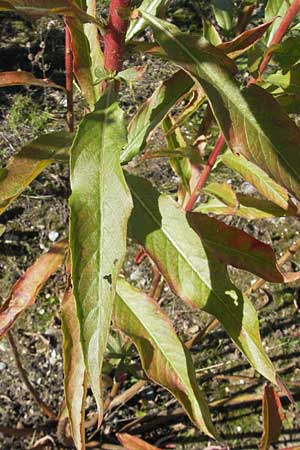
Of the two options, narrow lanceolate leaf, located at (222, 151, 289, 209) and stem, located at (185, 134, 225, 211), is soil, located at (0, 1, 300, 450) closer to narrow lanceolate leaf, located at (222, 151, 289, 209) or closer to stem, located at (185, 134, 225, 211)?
stem, located at (185, 134, 225, 211)

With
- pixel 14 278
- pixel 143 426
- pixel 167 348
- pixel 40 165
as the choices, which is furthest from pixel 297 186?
pixel 14 278

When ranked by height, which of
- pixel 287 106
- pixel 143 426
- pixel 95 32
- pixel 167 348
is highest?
pixel 95 32

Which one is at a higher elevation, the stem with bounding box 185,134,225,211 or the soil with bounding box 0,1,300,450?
the stem with bounding box 185,134,225,211

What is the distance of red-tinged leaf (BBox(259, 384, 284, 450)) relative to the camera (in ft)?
4.28

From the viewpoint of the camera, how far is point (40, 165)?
2.99 ft

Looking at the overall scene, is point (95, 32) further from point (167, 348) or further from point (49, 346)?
point (49, 346)

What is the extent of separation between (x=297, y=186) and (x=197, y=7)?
2738 millimetres

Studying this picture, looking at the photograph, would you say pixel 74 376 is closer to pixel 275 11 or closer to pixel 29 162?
pixel 29 162

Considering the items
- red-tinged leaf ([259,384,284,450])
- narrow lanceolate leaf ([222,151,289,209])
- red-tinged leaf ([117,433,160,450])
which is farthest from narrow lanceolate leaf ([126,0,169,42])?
red-tinged leaf ([117,433,160,450])

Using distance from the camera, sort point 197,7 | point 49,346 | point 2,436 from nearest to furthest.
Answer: point 2,436 → point 49,346 → point 197,7

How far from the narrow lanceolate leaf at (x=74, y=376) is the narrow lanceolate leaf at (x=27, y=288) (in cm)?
11

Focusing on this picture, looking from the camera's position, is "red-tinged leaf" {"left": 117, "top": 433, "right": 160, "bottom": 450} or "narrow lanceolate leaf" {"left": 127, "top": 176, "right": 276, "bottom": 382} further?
"red-tinged leaf" {"left": 117, "top": 433, "right": 160, "bottom": 450}

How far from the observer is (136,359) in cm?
213

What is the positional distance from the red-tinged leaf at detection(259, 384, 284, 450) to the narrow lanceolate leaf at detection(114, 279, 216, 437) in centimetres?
20
